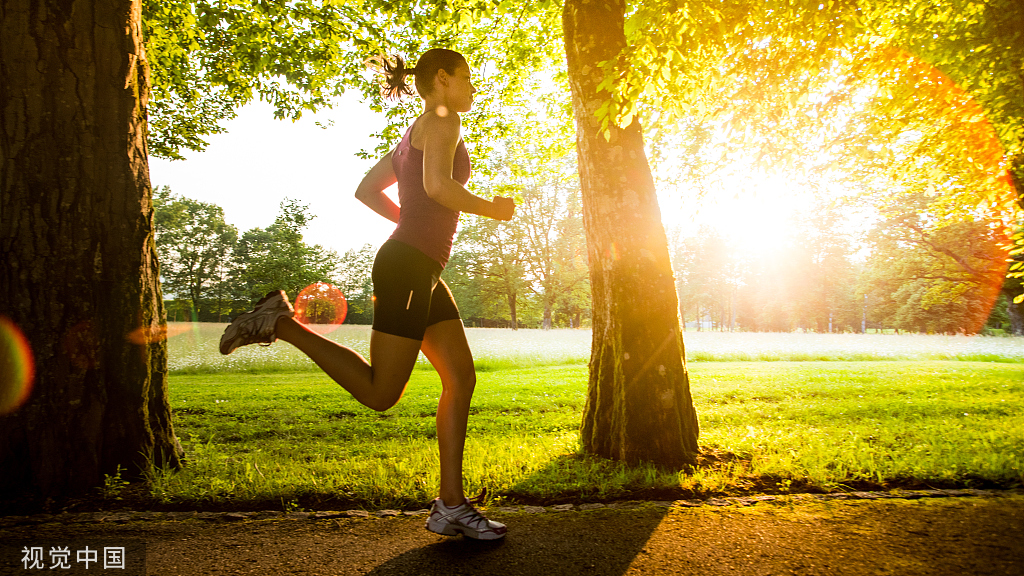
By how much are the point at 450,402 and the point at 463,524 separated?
0.61 metres

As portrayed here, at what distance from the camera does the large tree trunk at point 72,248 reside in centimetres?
314

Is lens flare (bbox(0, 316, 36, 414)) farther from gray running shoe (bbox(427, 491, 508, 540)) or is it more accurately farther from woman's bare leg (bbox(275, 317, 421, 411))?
gray running shoe (bbox(427, 491, 508, 540))

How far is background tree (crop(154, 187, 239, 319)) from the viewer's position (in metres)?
56.1

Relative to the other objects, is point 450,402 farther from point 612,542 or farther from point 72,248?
point 72,248

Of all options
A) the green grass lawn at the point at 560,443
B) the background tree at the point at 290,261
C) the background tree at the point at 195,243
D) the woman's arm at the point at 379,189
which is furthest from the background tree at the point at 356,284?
the woman's arm at the point at 379,189

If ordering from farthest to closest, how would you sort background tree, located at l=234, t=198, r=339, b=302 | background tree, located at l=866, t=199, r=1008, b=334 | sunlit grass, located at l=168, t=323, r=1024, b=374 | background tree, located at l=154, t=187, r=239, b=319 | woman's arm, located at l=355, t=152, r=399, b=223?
background tree, located at l=154, t=187, r=239, b=319, background tree, located at l=234, t=198, r=339, b=302, background tree, located at l=866, t=199, r=1008, b=334, sunlit grass, located at l=168, t=323, r=1024, b=374, woman's arm, located at l=355, t=152, r=399, b=223

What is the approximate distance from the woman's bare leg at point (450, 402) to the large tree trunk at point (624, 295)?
181 cm

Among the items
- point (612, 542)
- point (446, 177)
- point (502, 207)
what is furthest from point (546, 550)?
point (446, 177)

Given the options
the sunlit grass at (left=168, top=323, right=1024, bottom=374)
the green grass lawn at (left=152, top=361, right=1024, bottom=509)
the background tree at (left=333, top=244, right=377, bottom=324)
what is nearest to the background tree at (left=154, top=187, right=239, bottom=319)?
the background tree at (left=333, top=244, right=377, bottom=324)

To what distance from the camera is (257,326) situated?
2.47 meters

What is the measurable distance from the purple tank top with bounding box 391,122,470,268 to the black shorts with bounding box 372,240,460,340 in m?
0.05

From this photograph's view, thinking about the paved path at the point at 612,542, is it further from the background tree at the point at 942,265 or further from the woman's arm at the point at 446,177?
the background tree at the point at 942,265

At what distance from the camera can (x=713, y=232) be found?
6425 cm

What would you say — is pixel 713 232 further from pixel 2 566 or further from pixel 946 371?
pixel 2 566
